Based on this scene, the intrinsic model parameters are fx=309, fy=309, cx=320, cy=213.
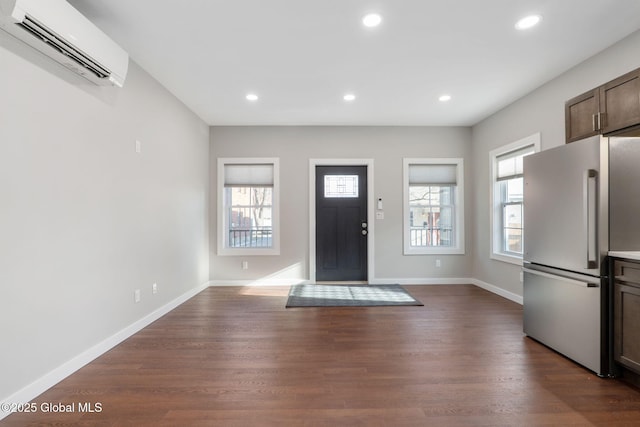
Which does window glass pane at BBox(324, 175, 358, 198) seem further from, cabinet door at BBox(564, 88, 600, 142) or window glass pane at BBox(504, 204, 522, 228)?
cabinet door at BBox(564, 88, 600, 142)

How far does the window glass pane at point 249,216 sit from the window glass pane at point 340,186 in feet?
3.26

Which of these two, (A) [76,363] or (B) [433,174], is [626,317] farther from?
(A) [76,363]

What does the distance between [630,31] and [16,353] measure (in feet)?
16.8

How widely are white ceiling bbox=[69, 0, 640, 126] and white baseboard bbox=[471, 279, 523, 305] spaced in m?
2.66

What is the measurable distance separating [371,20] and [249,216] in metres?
3.72

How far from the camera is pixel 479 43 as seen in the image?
9.17 ft

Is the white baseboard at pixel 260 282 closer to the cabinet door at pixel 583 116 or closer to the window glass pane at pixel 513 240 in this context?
the window glass pane at pixel 513 240

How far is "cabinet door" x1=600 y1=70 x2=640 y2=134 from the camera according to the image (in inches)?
93.4

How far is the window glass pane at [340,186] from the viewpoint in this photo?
213 inches

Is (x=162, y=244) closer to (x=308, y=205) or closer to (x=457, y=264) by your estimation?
(x=308, y=205)

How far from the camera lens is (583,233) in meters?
2.33

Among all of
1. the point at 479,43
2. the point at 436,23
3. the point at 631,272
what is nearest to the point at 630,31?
the point at 479,43

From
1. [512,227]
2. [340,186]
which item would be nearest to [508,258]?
[512,227]

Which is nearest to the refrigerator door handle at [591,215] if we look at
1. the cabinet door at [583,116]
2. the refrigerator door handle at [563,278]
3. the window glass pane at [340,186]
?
the refrigerator door handle at [563,278]
